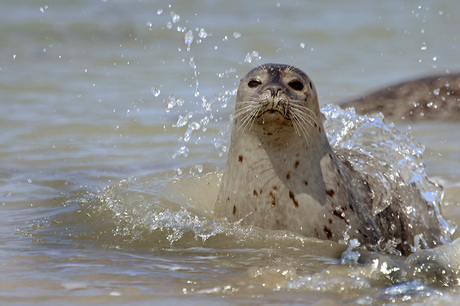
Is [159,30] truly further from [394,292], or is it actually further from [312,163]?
[394,292]

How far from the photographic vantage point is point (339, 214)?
417cm

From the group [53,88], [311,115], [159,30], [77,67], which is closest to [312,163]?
[311,115]

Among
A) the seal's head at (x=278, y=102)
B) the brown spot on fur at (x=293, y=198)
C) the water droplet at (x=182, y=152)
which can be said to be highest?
the water droplet at (x=182, y=152)

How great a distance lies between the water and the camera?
11.8 ft

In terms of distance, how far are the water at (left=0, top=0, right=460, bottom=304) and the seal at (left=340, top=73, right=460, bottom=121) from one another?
40cm

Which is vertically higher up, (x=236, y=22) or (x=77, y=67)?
(x=236, y=22)

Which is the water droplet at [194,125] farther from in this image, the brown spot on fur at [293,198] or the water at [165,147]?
the brown spot on fur at [293,198]

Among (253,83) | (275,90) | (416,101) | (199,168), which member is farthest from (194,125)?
(416,101)

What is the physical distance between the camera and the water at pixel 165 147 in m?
3.59

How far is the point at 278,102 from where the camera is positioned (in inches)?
154

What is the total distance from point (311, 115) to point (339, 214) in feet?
1.74

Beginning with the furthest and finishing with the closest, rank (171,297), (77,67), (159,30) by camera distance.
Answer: (159,30) < (77,67) < (171,297)

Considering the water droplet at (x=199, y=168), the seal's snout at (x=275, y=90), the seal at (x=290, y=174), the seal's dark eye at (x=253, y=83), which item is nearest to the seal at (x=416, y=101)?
the water droplet at (x=199, y=168)

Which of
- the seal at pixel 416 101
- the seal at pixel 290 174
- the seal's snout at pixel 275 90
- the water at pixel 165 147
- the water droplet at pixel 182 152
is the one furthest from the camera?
the seal at pixel 416 101
